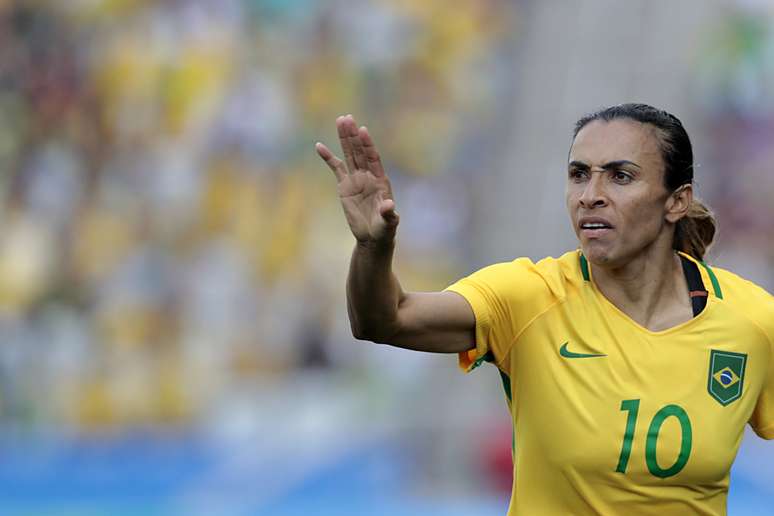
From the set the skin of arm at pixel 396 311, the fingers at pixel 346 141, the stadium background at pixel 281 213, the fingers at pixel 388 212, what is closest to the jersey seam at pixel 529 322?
the skin of arm at pixel 396 311

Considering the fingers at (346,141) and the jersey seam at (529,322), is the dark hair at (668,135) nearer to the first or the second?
the jersey seam at (529,322)

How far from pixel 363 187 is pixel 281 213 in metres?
8.15

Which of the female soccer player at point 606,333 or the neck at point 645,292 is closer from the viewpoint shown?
the female soccer player at point 606,333

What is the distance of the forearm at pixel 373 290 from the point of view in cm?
308

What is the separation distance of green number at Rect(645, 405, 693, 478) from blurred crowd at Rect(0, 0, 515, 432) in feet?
23.1

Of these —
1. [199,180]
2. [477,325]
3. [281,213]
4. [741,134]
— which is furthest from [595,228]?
[741,134]

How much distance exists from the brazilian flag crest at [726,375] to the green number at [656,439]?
12cm

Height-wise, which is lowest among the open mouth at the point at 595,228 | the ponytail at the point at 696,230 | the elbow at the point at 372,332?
the elbow at the point at 372,332

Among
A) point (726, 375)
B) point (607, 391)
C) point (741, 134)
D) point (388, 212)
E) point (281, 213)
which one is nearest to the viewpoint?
point (388, 212)

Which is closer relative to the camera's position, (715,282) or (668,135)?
(668,135)

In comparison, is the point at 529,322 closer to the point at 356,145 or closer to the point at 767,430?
the point at 356,145

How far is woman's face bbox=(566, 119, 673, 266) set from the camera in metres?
3.29

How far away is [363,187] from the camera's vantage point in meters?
3.11

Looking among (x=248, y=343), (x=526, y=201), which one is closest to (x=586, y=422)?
(x=248, y=343)
